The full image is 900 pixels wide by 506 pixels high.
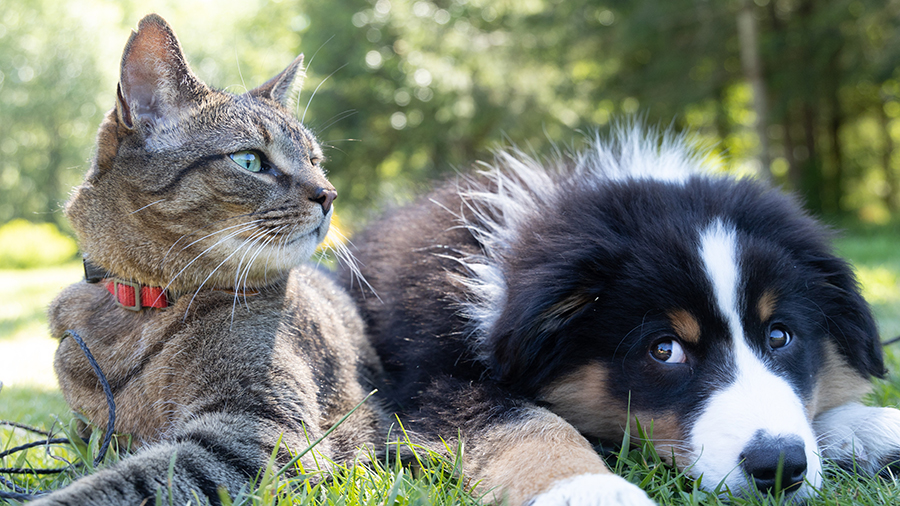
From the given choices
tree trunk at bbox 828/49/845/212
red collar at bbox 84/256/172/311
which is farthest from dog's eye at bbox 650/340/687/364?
tree trunk at bbox 828/49/845/212

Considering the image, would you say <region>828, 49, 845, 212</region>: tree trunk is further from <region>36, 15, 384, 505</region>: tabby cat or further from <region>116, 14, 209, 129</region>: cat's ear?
<region>116, 14, 209, 129</region>: cat's ear

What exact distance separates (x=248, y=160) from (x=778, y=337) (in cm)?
219

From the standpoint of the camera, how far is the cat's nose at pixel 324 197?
2580 millimetres

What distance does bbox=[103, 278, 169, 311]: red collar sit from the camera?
8.16 feet

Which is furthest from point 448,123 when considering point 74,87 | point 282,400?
point 74,87

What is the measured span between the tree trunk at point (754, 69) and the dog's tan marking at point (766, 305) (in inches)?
496

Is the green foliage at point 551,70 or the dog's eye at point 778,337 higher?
the green foliage at point 551,70

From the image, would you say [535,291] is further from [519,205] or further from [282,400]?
[282,400]

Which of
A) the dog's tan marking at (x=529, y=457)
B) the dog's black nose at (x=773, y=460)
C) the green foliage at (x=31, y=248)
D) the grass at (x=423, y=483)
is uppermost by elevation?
the dog's black nose at (x=773, y=460)

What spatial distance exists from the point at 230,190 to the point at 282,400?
0.82 meters

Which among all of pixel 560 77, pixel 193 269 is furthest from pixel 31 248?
pixel 193 269

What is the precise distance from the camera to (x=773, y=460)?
1.97m

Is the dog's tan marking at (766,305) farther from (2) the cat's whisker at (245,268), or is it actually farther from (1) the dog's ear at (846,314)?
(2) the cat's whisker at (245,268)

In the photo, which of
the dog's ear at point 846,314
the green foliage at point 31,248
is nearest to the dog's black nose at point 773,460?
the dog's ear at point 846,314
